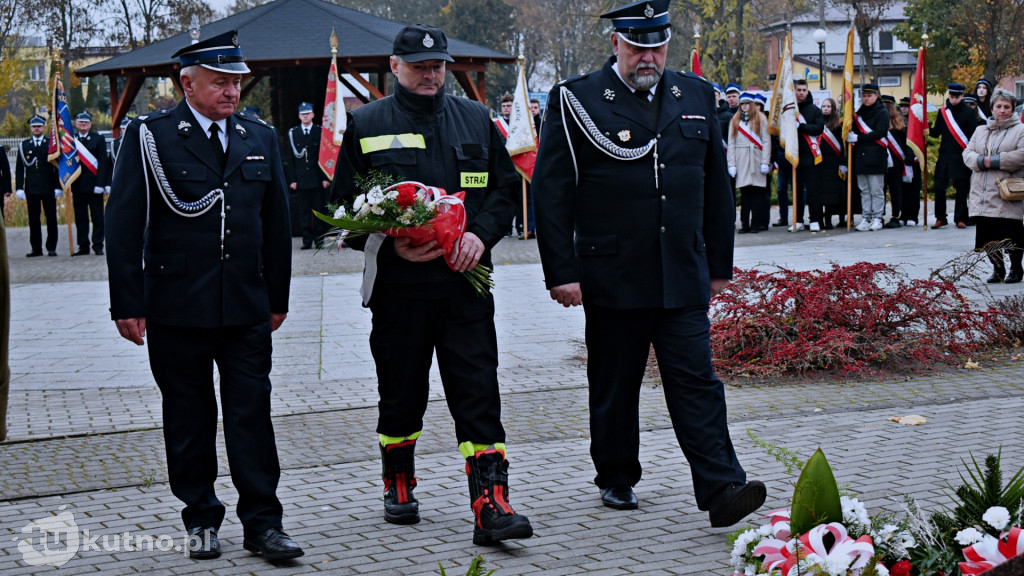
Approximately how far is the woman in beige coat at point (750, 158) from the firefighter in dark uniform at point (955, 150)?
258 cm

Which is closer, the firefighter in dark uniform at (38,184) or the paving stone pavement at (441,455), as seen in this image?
the paving stone pavement at (441,455)

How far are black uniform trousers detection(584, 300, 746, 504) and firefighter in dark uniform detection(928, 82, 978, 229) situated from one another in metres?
13.0

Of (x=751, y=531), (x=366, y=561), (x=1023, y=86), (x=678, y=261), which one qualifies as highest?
(x=1023, y=86)

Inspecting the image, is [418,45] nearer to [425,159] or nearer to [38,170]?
[425,159]

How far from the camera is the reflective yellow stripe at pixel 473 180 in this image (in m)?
5.15

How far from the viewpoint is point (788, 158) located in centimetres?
1934

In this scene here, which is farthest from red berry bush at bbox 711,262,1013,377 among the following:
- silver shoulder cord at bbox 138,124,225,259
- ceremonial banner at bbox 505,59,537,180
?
ceremonial banner at bbox 505,59,537,180

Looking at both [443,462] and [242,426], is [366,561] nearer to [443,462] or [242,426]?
[242,426]

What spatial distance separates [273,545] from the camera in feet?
15.5

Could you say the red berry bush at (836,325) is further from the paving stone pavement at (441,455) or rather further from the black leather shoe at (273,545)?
the black leather shoe at (273,545)

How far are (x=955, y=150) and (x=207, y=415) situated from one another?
15.1 m

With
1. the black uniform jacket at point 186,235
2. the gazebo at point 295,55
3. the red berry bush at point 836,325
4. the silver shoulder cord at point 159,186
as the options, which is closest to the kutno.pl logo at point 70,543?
the black uniform jacket at point 186,235

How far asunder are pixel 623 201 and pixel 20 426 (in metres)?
4.21

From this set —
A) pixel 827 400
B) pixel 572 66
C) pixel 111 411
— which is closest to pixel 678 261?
pixel 827 400
